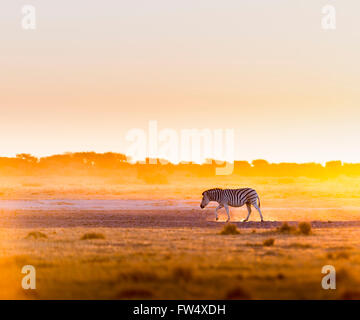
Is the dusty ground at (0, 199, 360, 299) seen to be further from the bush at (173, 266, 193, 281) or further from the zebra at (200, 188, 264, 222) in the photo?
the zebra at (200, 188, 264, 222)

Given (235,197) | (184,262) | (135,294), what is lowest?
(135,294)

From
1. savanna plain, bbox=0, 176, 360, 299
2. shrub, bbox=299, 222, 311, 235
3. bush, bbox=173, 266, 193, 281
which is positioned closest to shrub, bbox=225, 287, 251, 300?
savanna plain, bbox=0, 176, 360, 299

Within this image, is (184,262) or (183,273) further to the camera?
(184,262)

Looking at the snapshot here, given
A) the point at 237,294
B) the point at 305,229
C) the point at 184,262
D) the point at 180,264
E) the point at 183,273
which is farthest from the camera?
the point at 305,229

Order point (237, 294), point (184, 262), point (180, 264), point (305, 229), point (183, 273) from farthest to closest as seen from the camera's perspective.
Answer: point (305, 229) → point (184, 262) → point (180, 264) → point (183, 273) → point (237, 294)

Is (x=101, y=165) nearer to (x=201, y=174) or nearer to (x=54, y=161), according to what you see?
(x=54, y=161)

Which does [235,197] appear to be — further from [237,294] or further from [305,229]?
[237,294]

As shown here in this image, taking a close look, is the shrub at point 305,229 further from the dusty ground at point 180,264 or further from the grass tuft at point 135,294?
the grass tuft at point 135,294

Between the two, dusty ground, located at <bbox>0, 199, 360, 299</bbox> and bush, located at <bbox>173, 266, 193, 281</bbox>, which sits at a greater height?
bush, located at <bbox>173, 266, 193, 281</bbox>

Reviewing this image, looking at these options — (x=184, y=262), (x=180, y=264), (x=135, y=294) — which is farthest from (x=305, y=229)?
(x=135, y=294)

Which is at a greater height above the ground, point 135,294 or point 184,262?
point 184,262
